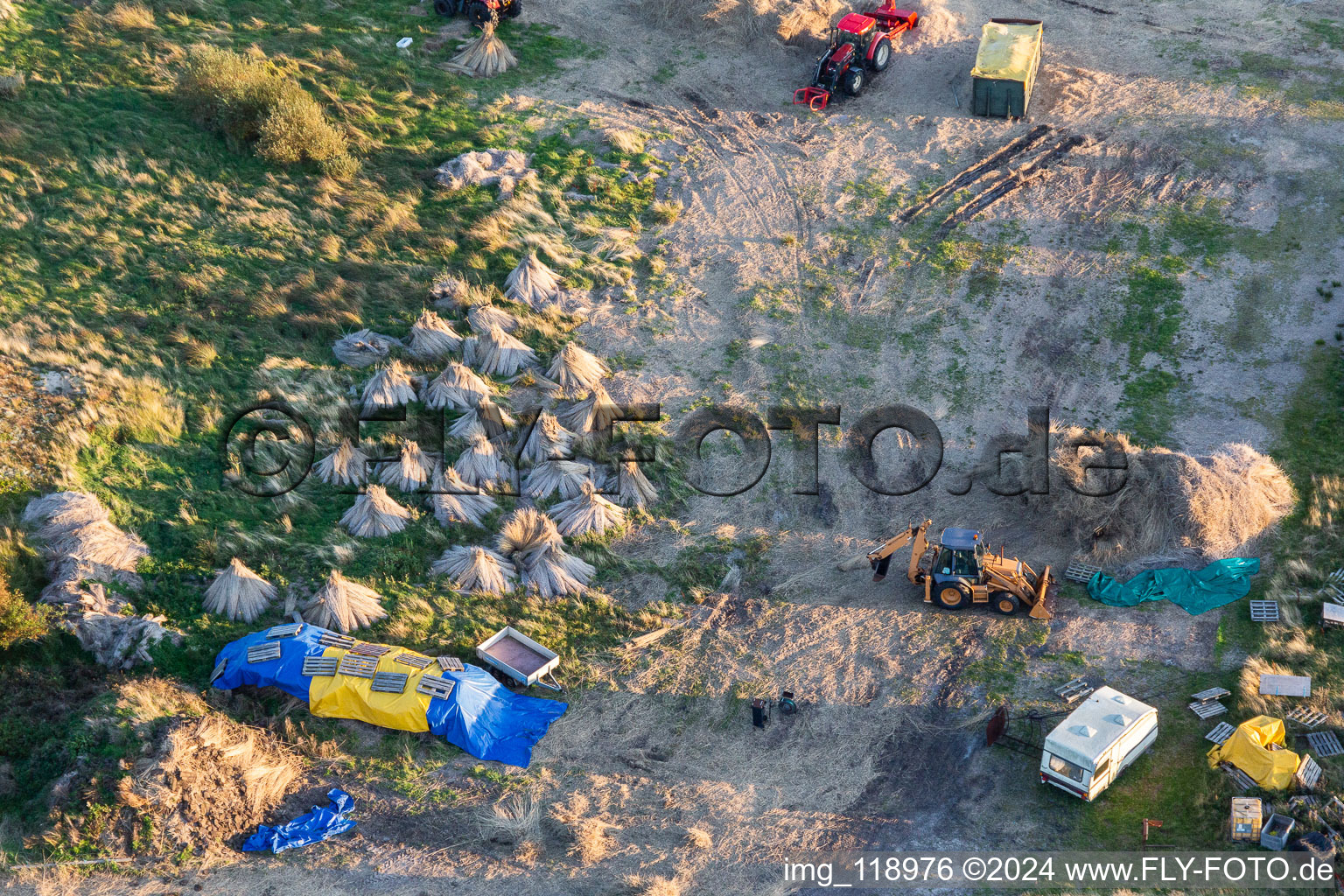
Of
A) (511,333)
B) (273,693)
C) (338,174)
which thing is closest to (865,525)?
(511,333)

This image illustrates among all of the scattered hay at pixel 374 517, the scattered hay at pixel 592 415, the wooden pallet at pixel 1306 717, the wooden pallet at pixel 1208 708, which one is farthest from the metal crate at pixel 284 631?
the wooden pallet at pixel 1306 717

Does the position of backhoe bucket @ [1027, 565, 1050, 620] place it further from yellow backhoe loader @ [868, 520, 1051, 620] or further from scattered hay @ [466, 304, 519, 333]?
scattered hay @ [466, 304, 519, 333]

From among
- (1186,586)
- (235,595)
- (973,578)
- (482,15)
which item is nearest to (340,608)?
(235,595)

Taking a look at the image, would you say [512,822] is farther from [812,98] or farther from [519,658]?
[812,98]

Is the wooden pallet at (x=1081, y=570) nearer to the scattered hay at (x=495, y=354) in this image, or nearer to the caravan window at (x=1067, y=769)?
the caravan window at (x=1067, y=769)

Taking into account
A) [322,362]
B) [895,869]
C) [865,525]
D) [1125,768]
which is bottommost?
[895,869]

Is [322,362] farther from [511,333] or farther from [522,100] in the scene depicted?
[522,100]

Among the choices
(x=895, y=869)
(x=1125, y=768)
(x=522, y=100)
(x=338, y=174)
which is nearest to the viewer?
(x=895, y=869)

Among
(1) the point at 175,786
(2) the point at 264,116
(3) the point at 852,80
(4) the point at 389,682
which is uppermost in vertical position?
(3) the point at 852,80
